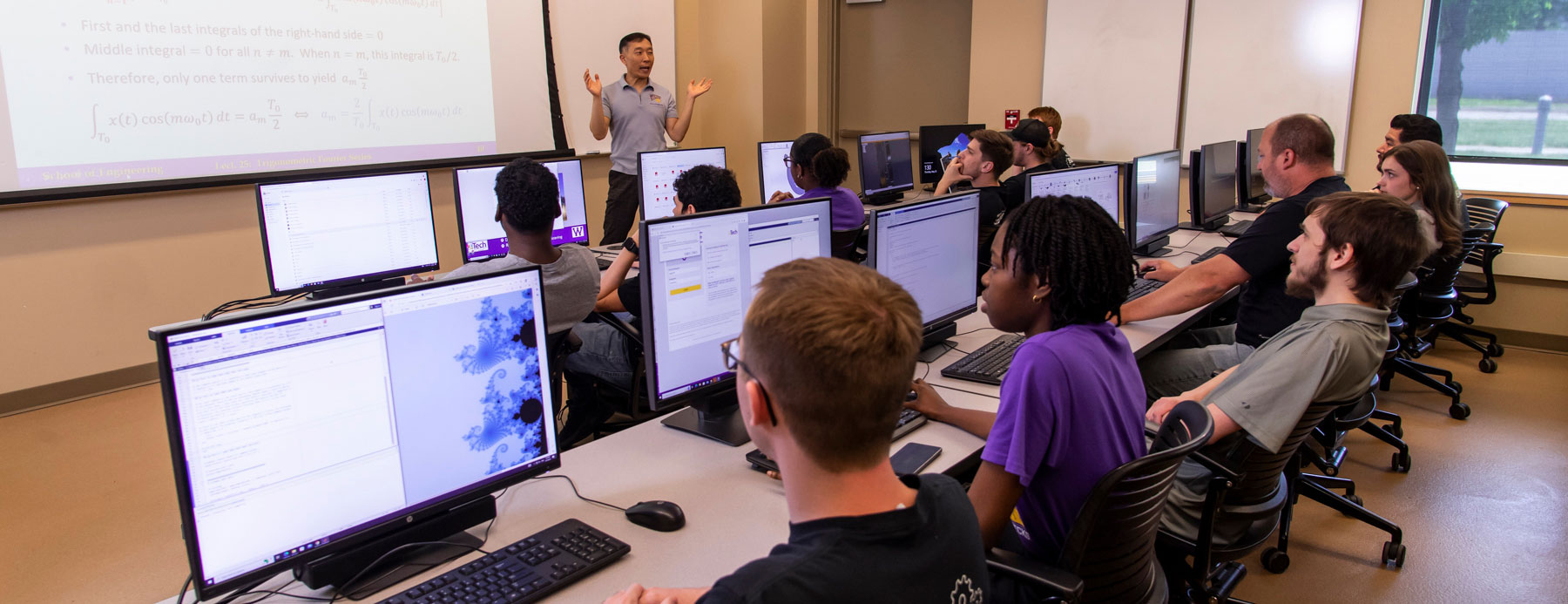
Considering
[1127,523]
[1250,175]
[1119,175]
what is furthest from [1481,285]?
[1127,523]

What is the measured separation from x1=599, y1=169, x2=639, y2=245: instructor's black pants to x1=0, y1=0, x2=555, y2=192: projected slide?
0.64m

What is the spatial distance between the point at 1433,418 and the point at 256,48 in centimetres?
555

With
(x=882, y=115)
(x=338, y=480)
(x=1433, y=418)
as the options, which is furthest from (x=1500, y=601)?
(x=882, y=115)

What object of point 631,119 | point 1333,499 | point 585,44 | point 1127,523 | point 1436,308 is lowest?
point 1333,499

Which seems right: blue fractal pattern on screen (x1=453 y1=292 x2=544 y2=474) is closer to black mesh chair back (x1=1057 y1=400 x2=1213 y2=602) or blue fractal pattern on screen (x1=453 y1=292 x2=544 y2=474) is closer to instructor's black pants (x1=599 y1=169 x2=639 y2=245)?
black mesh chair back (x1=1057 y1=400 x2=1213 y2=602)

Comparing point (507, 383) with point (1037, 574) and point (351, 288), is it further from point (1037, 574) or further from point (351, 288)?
point (351, 288)

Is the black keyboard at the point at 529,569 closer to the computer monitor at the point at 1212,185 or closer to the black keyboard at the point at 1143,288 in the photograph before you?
the black keyboard at the point at 1143,288

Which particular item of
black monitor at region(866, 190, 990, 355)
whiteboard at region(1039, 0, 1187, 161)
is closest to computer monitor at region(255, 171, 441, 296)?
black monitor at region(866, 190, 990, 355)

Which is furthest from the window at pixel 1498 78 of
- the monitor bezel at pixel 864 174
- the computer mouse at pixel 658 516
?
the computer mouse at pixel 658 516

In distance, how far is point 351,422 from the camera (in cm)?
122

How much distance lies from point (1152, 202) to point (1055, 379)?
9.18 ft

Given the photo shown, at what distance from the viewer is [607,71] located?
5973 millimetres

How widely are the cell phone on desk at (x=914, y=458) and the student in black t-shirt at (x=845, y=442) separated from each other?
61 centimetres

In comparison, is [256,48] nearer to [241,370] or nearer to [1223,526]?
[241,370]
